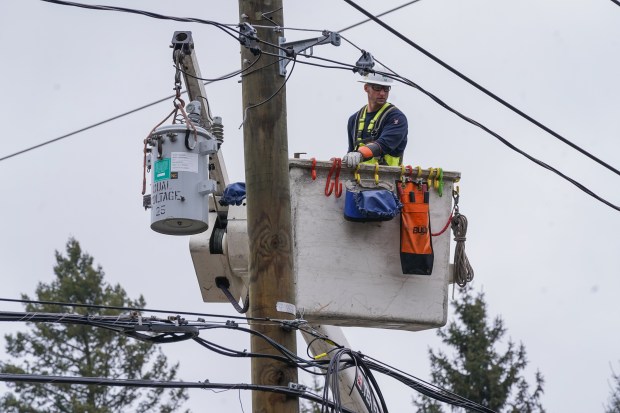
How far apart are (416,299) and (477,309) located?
25.9 meters

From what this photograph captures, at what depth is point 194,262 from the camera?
38.3 ft

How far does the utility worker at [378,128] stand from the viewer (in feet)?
39.2

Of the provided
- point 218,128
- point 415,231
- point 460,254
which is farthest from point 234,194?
point 460,254

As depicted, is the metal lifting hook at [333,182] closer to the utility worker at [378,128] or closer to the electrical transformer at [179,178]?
the utility worker at [378,128]

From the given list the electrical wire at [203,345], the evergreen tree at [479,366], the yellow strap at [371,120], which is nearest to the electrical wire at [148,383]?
the electrical wire at [203,345]

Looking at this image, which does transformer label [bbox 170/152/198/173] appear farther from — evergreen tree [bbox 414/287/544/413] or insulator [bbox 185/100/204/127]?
evergreen tree [bbox 414/287/544/413]

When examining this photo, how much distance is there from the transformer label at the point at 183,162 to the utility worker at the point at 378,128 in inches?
83.9

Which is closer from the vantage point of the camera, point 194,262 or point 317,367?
point 317,367

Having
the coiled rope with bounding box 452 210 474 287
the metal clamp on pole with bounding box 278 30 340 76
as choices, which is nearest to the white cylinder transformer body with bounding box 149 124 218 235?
the metal clamp on pole with bounding box 278 30 340 76

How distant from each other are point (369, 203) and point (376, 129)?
1.18 meters

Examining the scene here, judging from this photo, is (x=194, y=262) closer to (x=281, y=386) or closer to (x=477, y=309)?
(x=281, y=386)

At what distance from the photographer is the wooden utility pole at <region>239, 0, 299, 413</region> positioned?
9.32m

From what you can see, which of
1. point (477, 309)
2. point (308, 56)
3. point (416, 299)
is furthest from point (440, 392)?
point (477, 309)

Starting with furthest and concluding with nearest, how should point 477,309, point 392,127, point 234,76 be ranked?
1. point 477,309
2. point 392,127
3. point 234,76
